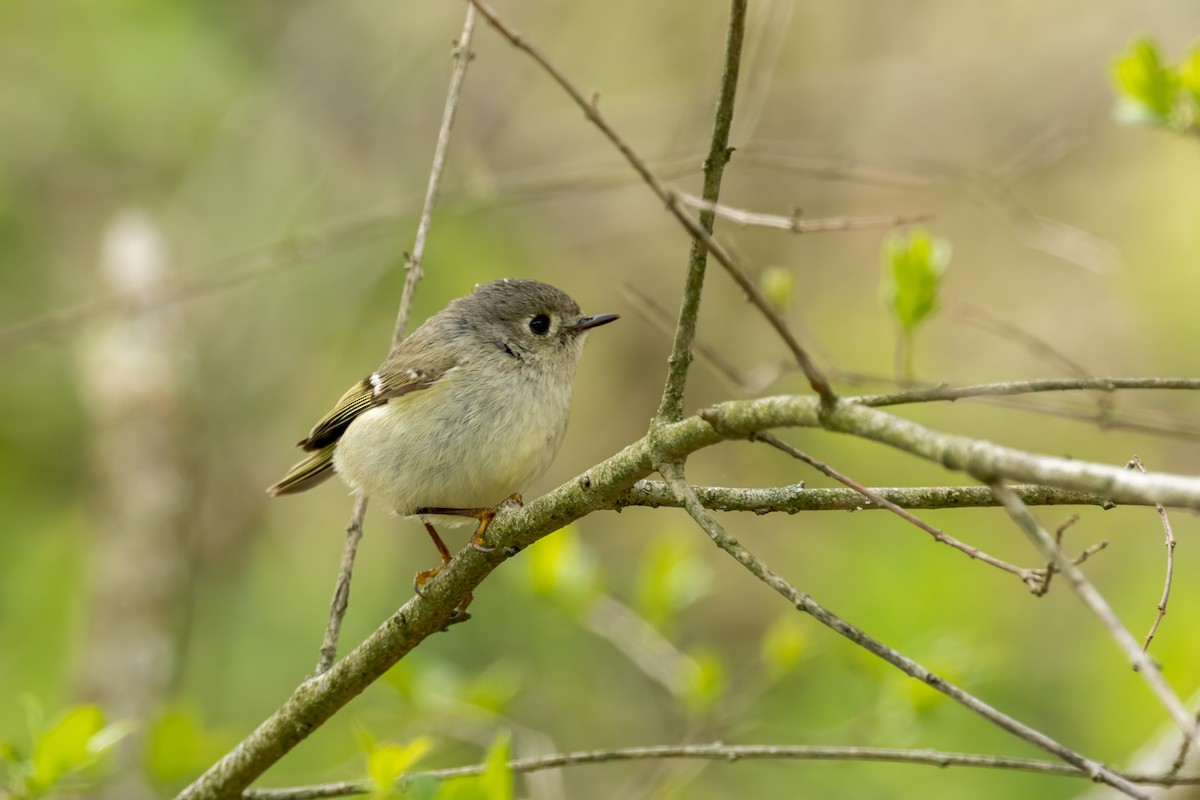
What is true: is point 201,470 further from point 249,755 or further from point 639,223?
point 249,755

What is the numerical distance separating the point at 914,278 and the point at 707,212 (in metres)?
1.42

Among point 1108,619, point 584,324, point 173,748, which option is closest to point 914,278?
point 584,324

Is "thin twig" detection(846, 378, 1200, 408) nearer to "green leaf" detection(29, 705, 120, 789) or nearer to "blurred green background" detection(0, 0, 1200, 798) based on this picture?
"green leaf" detection(29, 705, 120, 789)

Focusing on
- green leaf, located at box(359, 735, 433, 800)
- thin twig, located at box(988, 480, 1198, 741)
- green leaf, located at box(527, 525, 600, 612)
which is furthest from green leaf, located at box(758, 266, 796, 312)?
thin twig, located at box(988, 480, 1198, 741)

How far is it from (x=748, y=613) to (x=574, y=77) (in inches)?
147

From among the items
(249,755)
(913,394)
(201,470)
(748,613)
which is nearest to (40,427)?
(201,470)

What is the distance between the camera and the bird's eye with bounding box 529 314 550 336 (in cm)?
377

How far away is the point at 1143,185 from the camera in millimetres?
7031

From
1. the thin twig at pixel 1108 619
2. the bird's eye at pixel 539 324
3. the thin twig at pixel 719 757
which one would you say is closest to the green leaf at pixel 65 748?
the thin twig at pixel 719 757

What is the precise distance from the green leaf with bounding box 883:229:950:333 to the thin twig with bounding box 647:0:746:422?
134cm

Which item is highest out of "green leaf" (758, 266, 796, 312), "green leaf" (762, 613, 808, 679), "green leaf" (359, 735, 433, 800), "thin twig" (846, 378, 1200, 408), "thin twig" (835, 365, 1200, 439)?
"green leaf" (758, 266, 796, 312)

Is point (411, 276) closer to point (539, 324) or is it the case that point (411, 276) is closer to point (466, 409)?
point (466, 409)

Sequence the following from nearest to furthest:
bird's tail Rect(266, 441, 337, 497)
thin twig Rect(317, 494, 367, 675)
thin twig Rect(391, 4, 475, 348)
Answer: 1. thin twig Rect(317, 494, 367, 675)
2. thin twig Rect(391, 4, 475, 348)
3. bird's tail Rect(266, 441, 337, 497)

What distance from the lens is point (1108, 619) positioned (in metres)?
1.19
